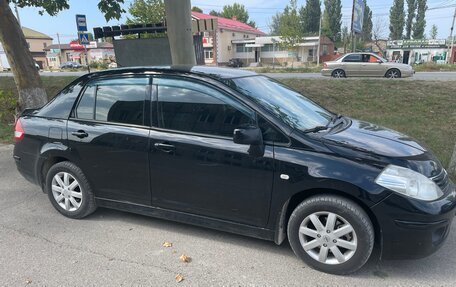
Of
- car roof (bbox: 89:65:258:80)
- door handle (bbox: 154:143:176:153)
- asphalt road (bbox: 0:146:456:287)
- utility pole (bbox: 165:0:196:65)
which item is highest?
utility pole (bbox: 165:0:196:65)

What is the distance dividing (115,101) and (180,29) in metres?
3.35

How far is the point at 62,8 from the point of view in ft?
28.7

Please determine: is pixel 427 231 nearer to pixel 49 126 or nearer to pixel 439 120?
pixel 49 126

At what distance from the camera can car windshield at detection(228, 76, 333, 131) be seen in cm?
332

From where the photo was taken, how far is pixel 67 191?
13.5 feet

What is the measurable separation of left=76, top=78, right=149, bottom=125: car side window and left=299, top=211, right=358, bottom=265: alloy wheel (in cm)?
190

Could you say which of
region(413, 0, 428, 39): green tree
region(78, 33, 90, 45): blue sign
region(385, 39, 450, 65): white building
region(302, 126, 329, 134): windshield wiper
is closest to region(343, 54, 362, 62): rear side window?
region(78, 33, 90, 45): blue sign

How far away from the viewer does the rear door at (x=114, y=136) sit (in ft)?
12.0

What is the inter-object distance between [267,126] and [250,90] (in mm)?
514

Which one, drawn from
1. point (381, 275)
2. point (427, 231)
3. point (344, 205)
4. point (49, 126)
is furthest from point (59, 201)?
point (427, 231)

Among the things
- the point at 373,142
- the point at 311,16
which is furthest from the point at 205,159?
the point at 311,16

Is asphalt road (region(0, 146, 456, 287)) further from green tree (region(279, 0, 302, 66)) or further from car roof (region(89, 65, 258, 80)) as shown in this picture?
green tree (region(279, 0, 302, 66))

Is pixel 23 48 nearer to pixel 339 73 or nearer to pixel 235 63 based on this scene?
pixel 339 73

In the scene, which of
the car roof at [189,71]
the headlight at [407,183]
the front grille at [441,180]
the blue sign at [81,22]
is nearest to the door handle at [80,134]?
the car roof at [189,71]
